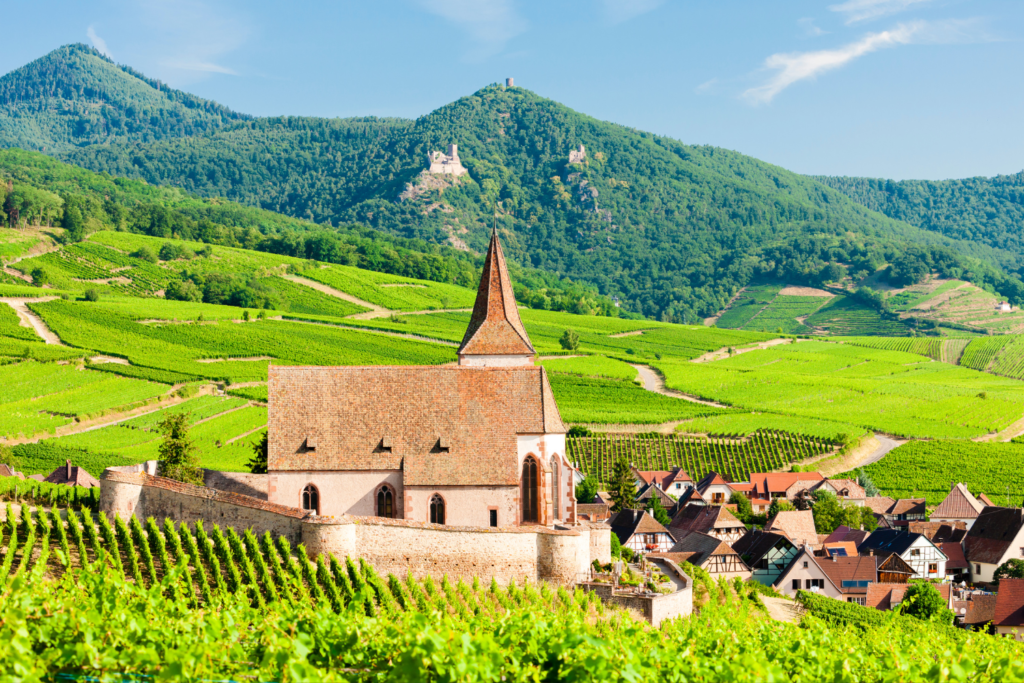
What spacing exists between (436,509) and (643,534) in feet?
89.8

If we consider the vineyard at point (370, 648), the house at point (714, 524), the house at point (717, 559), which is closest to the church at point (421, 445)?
the vineyard at point (370, 648)

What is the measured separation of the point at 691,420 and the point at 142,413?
52752 millimetres

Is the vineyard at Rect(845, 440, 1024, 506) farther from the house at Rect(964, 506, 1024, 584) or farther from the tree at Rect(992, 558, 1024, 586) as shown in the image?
the tree at Rect(992, 558, 1024, 586)

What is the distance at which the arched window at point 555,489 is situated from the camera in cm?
3681

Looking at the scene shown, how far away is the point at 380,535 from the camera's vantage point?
100.0 feet

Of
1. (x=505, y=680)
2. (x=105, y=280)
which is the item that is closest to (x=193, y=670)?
(x=505, y=680)

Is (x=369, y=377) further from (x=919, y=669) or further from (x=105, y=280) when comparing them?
(x=105, y=280)

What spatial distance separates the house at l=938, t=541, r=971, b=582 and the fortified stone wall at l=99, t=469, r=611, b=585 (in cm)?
3656

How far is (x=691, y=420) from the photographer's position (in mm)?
97125

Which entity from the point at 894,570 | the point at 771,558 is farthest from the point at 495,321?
the point at 894,570

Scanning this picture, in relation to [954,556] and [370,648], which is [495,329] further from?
[954,556]

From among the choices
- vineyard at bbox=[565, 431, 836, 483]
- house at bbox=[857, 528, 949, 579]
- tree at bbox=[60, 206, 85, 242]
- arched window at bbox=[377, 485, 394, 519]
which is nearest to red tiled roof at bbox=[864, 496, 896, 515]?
vineyard at bbox=[565, 431, 836, 483]

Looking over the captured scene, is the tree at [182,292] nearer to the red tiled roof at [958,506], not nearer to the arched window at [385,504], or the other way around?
the red tiled roof at [958,506]

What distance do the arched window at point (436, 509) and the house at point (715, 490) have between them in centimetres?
4293
